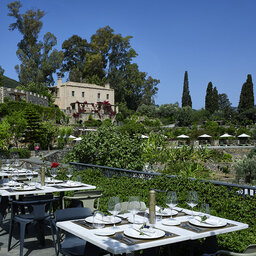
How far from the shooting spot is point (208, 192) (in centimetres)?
612

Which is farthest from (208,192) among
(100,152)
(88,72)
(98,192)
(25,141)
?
(88,72)

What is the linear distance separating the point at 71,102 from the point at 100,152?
42260 millimetres

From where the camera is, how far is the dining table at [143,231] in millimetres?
3176

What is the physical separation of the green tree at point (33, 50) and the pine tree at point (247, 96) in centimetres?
3132

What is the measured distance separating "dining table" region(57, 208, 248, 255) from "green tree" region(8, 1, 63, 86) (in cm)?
4641

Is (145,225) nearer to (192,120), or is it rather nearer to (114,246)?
(114,246)

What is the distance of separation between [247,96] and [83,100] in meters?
27.9

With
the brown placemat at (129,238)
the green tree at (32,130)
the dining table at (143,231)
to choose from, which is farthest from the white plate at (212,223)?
the green tree at (32,130)

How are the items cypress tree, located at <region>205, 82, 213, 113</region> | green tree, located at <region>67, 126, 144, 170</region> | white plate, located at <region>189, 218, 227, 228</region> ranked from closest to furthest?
white plate, located at <region>189, 218, 227, 228</region>
green tree, located at <region>67, 126, 144, 170</region>
cypress tree, located at <region>205, 82, 213, 113</region>

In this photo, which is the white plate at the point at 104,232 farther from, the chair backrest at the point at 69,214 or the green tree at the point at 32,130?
the green tree at the point at 32,130

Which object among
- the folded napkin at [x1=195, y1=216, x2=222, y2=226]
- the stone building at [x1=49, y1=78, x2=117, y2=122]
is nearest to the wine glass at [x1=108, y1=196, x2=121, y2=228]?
the folded napkin at [x1=195, y1=216, x2=222, y2=226]

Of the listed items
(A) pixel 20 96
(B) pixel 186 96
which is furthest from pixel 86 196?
(B) pixel 186 96

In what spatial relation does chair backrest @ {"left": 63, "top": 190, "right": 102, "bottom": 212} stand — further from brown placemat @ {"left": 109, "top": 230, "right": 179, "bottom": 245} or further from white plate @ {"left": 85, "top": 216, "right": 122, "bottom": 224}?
→ brown placemat @ {"left": 109, "top": 230, "right": 179, "bottom": 245}

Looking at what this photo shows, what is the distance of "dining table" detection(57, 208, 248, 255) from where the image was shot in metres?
3.18
